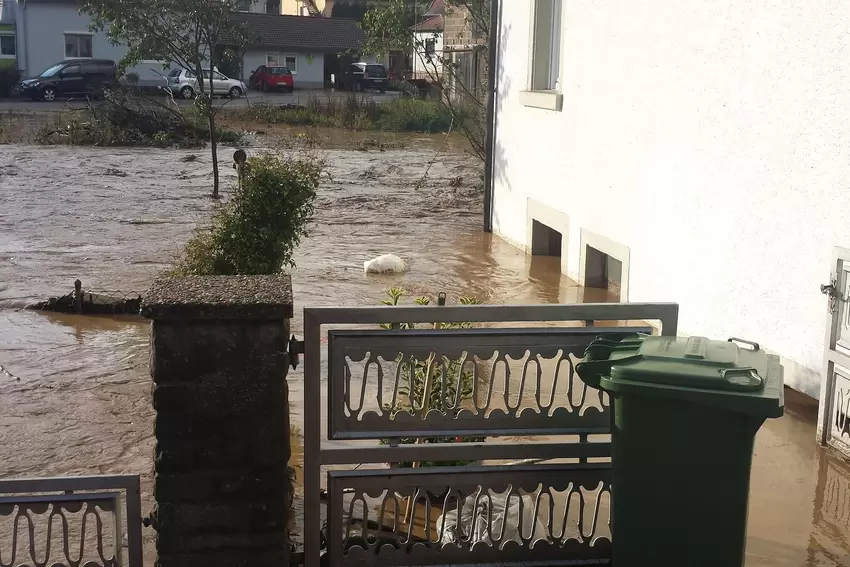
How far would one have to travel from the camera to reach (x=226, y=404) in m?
3.60

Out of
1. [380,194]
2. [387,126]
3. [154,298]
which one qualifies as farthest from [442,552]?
[387,126]

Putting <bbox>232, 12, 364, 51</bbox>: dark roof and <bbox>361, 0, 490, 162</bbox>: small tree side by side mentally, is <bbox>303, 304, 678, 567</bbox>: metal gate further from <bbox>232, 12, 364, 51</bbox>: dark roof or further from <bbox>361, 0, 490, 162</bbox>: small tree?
<bbox>232, 12, 364, 51</bbox>: dark roof

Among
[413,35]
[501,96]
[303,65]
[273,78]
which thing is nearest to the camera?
[501,96]

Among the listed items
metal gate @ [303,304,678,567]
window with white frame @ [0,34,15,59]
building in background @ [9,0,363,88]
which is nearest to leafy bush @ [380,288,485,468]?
metal gate @ [303,304,678,567]

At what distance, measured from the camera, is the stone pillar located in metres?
3.53

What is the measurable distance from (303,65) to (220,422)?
2377 inches

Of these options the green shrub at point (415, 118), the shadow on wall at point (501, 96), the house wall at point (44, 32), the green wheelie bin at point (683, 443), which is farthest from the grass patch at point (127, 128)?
the house wall at point (44, 32)

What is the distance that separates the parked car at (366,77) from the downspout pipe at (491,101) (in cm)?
4444

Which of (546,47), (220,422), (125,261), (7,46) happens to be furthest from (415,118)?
(220,422)

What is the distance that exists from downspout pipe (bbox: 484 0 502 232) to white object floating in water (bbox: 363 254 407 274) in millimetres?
3093

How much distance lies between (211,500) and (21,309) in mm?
6687

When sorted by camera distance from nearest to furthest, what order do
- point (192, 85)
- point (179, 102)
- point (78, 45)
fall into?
point (179, 102), point (192, 85), point (78, 45)

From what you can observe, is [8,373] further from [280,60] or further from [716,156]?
[280,60]

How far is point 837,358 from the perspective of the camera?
18.5ft
